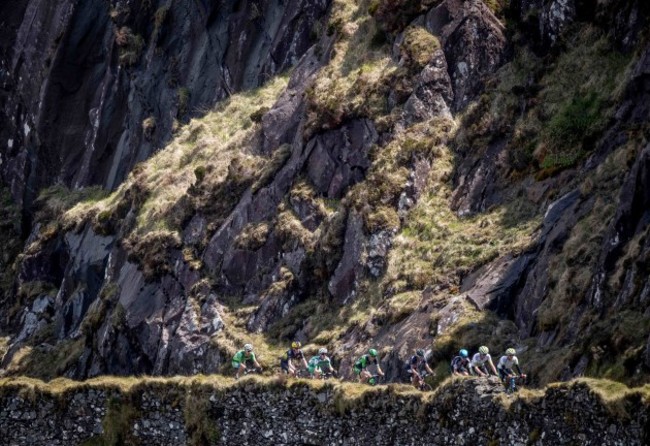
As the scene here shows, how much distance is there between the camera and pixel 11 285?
72.4 m

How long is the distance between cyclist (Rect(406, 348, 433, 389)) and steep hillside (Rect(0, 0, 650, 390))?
6.59 feet

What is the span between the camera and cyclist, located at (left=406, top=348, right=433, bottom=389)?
34594 millimetres

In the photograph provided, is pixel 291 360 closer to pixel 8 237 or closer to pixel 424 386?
pixel 424 386

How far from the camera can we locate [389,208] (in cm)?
4831

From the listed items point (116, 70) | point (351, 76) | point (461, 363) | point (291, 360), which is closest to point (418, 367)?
point (461, 363)

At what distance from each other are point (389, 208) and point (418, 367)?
41.9ft

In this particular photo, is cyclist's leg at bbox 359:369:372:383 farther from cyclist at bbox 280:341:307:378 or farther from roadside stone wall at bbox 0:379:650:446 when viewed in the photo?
roadside stone wall at bbox 0:379:650:446

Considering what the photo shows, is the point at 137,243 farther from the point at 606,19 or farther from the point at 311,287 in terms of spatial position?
the point at 606,19

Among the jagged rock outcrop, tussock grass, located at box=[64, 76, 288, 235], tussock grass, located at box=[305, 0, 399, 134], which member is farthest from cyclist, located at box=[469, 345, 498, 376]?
the jagged rock outcrop

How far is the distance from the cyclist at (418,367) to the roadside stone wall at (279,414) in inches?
150

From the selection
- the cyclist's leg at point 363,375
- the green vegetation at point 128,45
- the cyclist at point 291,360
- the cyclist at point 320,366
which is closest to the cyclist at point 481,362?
the cyclist's leg at point 363,375

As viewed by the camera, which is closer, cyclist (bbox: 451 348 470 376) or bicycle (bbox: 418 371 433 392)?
cyclist (bbox: 451 348 470 376)

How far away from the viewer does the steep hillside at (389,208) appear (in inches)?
1489

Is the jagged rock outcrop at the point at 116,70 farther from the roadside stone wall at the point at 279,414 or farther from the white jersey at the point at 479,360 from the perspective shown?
the white jersey at the point at 479,360
